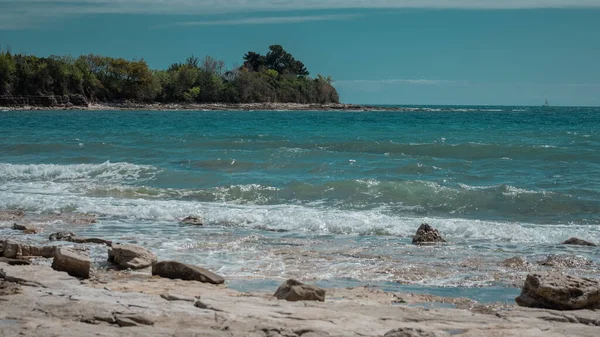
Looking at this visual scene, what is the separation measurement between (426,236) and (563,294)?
13.3 feet

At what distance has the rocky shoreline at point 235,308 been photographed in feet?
17.8

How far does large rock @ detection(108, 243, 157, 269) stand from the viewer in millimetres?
8305

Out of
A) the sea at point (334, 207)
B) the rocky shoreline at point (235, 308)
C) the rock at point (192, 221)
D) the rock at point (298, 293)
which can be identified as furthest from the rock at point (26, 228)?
the rock at point (298, 293)

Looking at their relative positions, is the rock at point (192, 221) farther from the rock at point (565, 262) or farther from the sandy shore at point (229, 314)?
the rock at point (565, 262)

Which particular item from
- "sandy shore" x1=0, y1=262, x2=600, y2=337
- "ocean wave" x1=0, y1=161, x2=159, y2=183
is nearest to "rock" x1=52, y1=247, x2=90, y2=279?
"sandy shore" x1=0, y1=262, x2=600, y2=337

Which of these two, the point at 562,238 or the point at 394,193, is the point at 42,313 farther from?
the point at 394,193

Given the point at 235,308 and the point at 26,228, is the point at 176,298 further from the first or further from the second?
the point at 26,228

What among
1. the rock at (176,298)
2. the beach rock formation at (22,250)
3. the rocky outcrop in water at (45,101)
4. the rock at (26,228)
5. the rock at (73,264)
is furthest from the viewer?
the rocky outcrop in water at (45,101)

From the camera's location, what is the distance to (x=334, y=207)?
14.7 metres

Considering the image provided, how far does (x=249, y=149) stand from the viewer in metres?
27.4

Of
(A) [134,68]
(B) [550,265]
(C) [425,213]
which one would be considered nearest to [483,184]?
(C) [425,213]

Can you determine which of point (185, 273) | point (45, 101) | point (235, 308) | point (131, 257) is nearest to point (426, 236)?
point (185, 273)

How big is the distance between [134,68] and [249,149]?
67.1 metres

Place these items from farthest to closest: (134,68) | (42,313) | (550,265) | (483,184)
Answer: (134,68) → (483,184) → (550,265) → (42,313)
